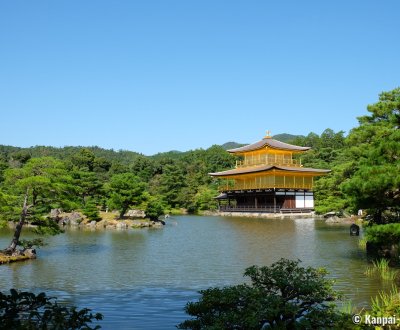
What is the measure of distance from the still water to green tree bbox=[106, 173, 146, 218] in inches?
305

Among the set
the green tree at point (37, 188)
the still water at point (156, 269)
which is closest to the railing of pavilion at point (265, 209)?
the still water at point (156, 269)

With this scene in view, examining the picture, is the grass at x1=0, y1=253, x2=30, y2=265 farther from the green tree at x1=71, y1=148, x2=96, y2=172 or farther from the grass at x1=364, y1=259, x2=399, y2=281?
the green tree at x1=71, y1=148, x2=96, y2=172

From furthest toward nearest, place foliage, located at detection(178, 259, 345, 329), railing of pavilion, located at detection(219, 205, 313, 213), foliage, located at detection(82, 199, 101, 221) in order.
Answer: railing of pavilion, located at detection(219, 205, 313, 213)
foliage, located at detection(82, 199, 101, 221)
foliage, located at detection(178, 259, 345, 329)

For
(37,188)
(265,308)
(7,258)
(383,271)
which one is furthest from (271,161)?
(265,308)

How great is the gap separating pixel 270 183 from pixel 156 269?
3018 cm

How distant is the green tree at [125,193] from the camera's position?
1139 inches

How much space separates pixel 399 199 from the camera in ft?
34.2

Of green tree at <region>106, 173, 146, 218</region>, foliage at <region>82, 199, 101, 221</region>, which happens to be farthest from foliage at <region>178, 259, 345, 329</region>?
foliage at <region>82, 199, 101, 221</region>

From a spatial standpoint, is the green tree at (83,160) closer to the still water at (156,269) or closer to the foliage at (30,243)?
the still water at (156,269)

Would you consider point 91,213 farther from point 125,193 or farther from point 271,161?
point 271,161

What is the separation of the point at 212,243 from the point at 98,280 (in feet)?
29.6

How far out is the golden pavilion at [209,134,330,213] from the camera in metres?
41.4

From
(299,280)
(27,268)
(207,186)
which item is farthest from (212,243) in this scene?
(207,186)

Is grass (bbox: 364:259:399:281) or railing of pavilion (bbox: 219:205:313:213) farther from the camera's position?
railing of pavilion (bbox: 219:205:313:213)
